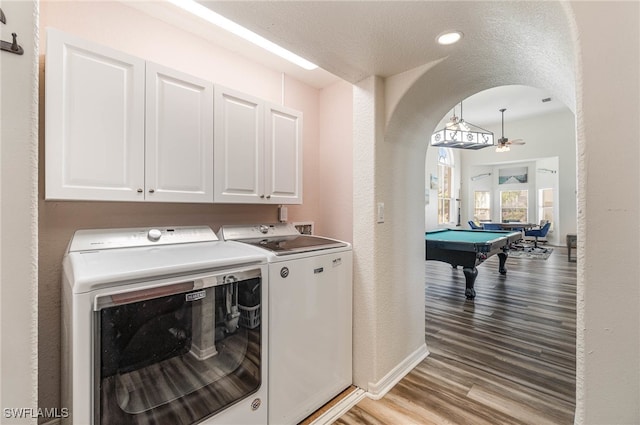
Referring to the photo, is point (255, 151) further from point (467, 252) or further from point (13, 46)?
point (467, 252)

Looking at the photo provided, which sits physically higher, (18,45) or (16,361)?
(18,45)

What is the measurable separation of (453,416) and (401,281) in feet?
2.77

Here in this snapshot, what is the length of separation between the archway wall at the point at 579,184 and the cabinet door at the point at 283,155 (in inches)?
20.8

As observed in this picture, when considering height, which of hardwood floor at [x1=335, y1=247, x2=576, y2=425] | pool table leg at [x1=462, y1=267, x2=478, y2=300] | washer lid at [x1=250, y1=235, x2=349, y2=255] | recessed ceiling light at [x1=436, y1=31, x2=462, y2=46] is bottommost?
hardwood floor at [x1=335, y1=247, x2=576, y2=425]

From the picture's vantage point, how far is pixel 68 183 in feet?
4.11

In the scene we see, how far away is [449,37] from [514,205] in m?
10.5

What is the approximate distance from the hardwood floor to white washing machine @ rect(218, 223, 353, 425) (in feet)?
0.92

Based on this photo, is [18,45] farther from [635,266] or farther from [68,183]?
[635,266]

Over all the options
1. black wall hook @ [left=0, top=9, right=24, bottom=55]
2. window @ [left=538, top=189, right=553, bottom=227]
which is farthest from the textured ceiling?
window @ [left=538, top=189, right=553, bottom=227]

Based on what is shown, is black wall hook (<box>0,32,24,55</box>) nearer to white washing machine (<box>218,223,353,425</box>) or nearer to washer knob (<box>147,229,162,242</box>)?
washer knob (<box>147,229,162,242</box>)

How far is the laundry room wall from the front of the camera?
1431 mm

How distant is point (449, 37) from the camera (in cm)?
139

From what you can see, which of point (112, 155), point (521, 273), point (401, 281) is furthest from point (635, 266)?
point (521, 273)

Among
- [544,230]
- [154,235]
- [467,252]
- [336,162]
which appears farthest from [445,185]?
[154,235]
